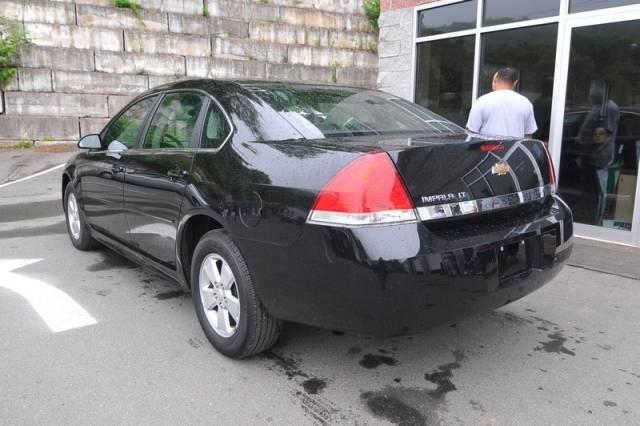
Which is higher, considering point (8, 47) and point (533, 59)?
point (8, 47)

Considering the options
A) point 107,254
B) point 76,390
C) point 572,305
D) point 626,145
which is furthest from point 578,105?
point 76,390

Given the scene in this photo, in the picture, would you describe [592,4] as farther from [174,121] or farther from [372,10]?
[372,10]

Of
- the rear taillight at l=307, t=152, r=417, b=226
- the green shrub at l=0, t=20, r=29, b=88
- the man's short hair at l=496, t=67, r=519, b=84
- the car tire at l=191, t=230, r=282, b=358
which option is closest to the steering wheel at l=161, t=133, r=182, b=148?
the car tire at l=191, t=230, r=282, b=358

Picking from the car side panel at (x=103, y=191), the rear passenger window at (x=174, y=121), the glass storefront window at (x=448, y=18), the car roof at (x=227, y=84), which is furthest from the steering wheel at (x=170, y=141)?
the glass storefront window at (x=448, y=18)

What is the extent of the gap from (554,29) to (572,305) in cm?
378

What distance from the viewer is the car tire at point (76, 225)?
5.01 m

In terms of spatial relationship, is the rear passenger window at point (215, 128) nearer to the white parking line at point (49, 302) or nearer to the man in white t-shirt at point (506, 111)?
the white parking line at point (49, 302)

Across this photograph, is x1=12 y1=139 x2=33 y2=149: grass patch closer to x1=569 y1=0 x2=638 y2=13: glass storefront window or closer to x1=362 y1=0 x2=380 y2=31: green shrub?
x1=362 y1=0 x2=380 y2=31: green shrub

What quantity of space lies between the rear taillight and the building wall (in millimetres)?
6423

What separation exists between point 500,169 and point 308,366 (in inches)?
59.2

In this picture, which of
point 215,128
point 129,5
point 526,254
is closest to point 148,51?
point 129,5

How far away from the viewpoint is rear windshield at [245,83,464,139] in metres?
2.99

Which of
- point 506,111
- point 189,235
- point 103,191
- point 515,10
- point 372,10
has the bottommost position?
point 189,235

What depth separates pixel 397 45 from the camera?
8.52 metres
